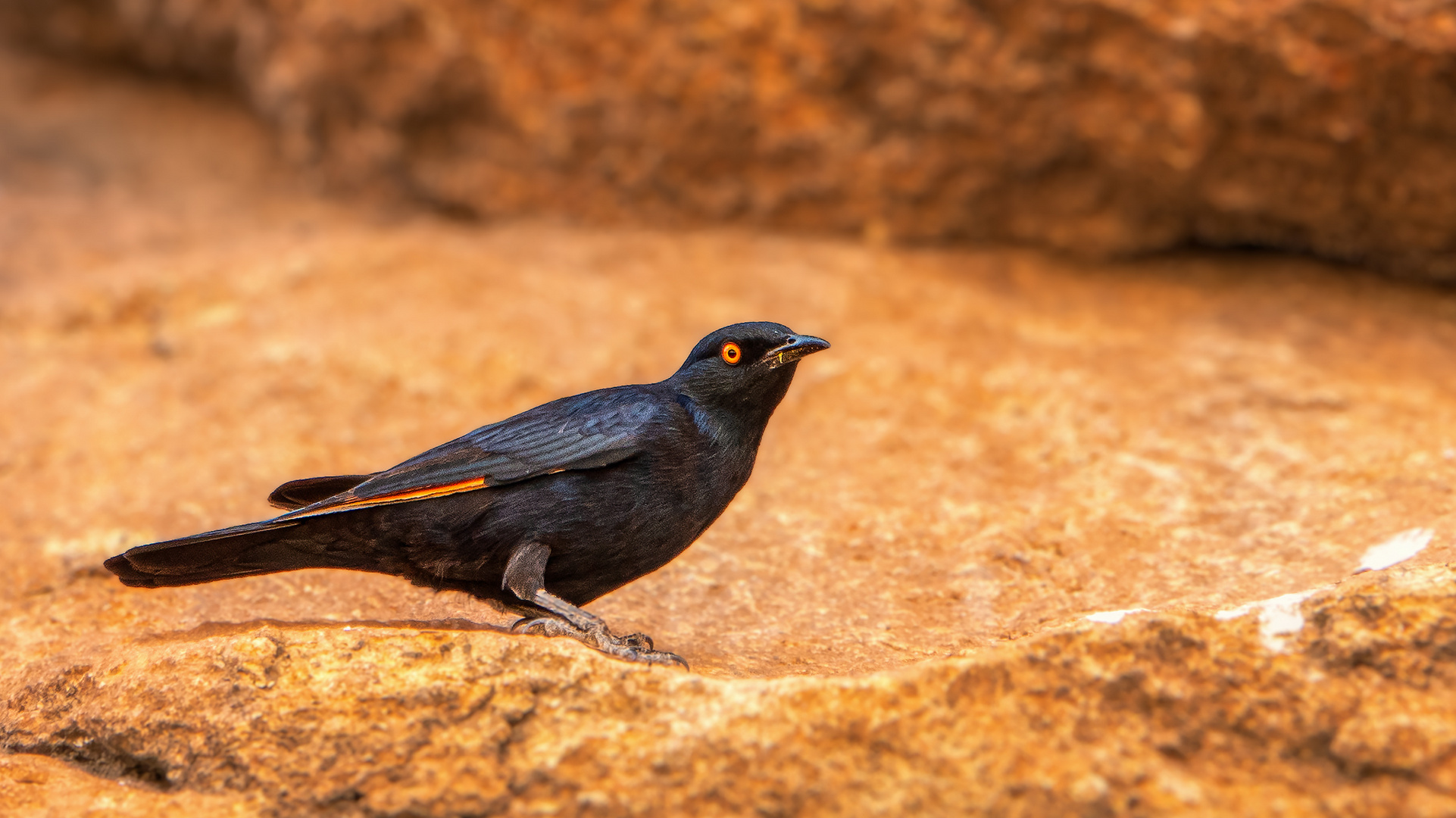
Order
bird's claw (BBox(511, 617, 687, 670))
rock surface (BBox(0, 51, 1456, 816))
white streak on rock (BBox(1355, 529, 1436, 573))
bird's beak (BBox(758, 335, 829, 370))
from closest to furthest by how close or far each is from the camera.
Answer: rock surface (BBox(0, 51, 1456, 816)) < bird's claw (BBox(511, 617, 687, 670)) < white streak on rock (BBox(1355, 529, 1436, 573)) < bird's beak (BBox(758, 335, 829, 370))

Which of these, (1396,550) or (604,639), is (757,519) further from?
(1396,550)

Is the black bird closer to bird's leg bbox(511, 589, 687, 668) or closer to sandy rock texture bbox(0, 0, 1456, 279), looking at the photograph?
bird's leg bbox(511, 589, 687, 668)

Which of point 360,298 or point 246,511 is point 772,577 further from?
point 360,298

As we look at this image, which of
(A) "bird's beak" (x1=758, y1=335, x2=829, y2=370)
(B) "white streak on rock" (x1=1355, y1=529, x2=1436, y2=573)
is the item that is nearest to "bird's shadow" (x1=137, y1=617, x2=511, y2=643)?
(A) "bird's beak" (x1=758, y1=335, x2=829, y2=370)

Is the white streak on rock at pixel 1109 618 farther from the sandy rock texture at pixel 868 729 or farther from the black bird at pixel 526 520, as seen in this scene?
the black bird at pixel 526 520

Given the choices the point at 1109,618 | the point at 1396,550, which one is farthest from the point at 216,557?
the point at 1396,550

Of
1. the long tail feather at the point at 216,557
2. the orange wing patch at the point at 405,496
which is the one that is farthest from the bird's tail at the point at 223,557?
the orange wing patch at the point at 405,496

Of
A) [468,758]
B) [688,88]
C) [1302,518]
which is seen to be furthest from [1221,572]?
[688,88]
